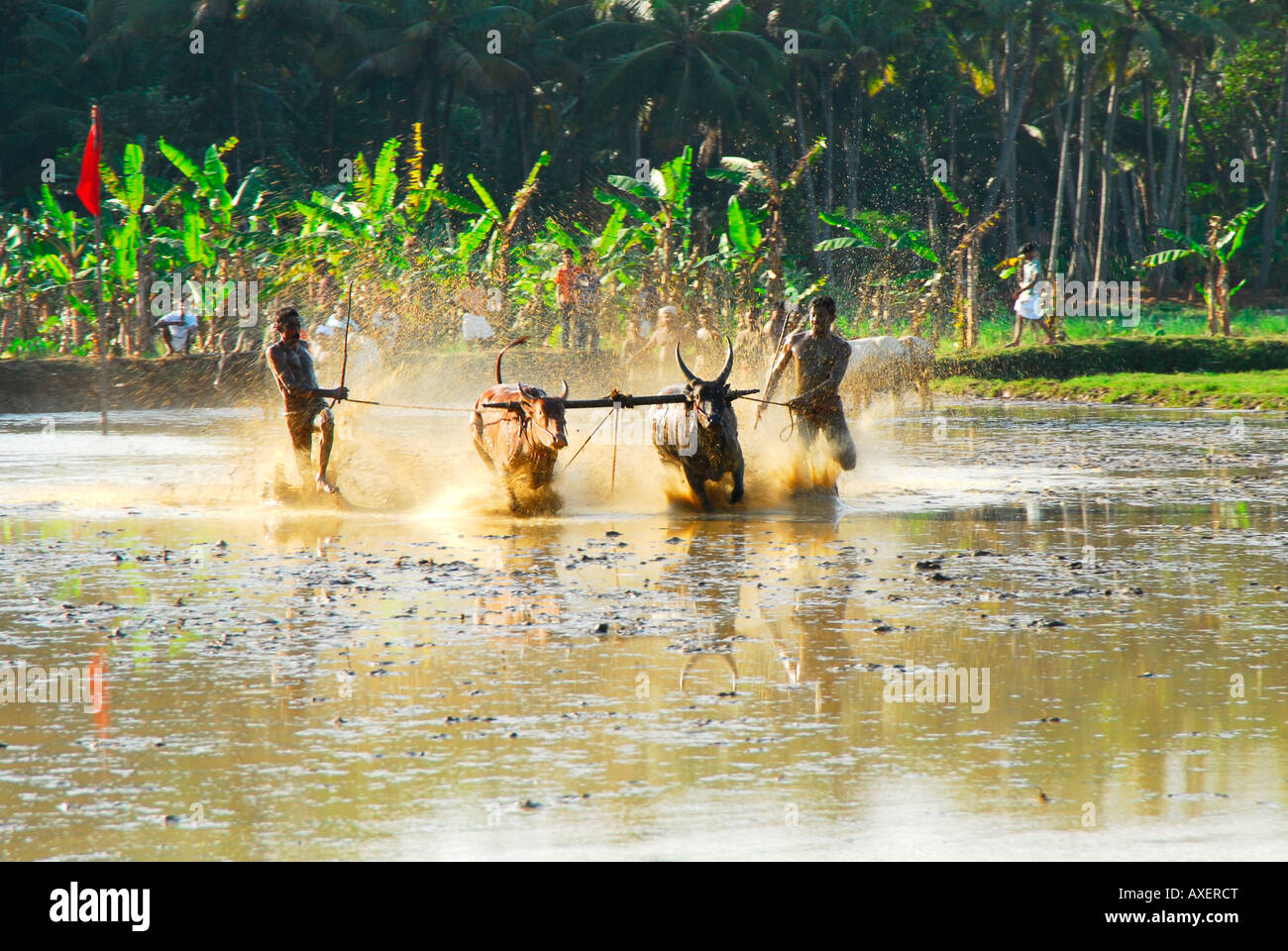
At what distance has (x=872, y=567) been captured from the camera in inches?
399

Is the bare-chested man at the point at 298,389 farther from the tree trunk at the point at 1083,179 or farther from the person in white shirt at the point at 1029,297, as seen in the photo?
the tree trunk at the point at 1083,179

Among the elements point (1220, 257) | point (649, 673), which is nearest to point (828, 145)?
point (1220, 257)

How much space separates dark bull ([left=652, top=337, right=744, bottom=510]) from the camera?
40.4ft

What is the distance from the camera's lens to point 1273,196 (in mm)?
43469

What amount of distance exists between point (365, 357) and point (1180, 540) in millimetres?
11864

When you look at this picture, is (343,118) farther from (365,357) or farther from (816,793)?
(816,793)

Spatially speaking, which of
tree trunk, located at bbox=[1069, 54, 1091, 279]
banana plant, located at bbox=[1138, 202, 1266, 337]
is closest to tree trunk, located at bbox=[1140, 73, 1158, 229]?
tree trunk, located at bbox=[1069, 54, 1091, 279]

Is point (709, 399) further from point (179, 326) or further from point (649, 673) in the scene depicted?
point (179, 326)

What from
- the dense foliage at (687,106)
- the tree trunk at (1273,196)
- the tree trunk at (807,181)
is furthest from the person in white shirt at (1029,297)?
the tree trunk at (1273,196)

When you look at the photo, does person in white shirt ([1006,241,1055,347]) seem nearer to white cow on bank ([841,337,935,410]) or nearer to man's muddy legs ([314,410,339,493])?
white cow on bank ([841,337,935,410])

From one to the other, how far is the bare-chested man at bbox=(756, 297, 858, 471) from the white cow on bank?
9.58 meters

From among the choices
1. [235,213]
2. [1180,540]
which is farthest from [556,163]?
[1180,540]

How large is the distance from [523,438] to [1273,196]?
36271 millimetres

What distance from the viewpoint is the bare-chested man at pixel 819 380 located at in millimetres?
13062
